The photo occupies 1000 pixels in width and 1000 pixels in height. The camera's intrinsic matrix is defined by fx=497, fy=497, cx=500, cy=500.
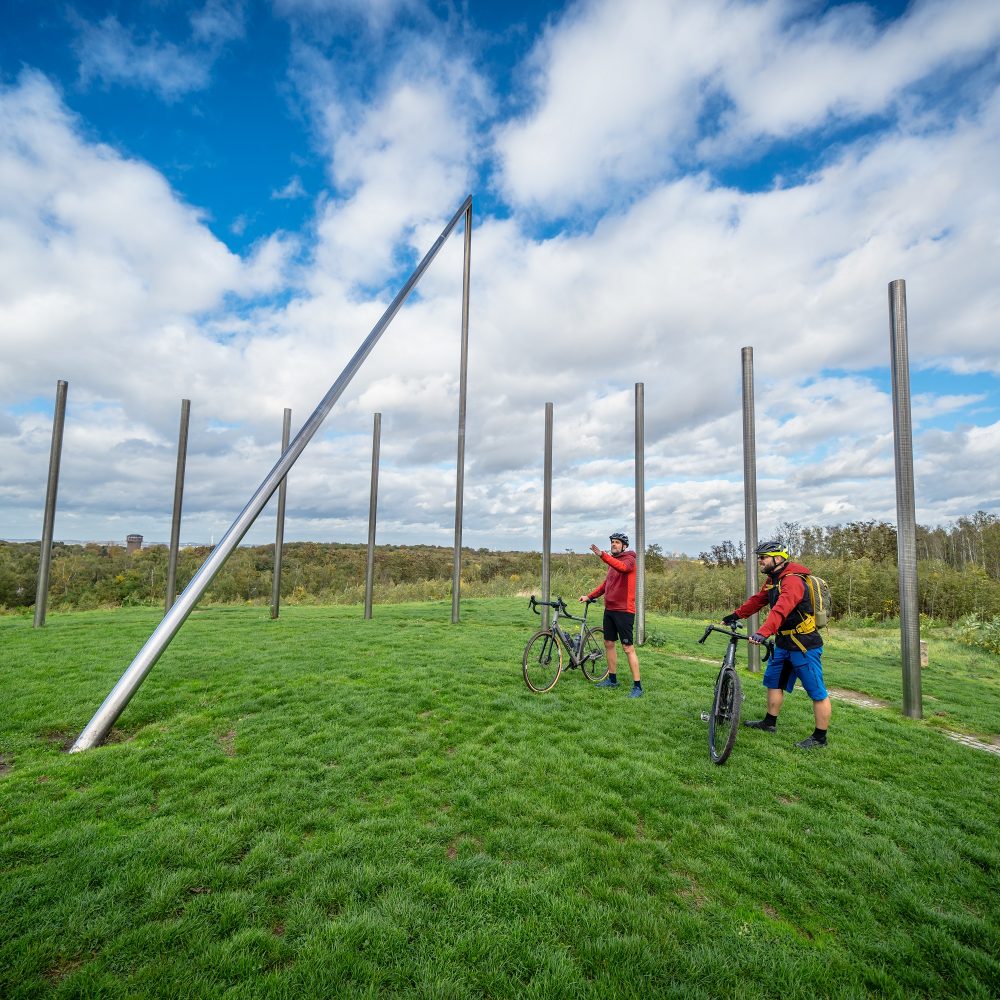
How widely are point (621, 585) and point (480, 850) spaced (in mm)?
4305

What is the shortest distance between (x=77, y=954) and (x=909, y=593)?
922 centimetres

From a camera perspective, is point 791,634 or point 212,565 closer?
point 791,634

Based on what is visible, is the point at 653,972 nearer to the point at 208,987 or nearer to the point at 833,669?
the point at 208,987

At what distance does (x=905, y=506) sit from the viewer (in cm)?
725

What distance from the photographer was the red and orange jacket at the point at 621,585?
6.93m

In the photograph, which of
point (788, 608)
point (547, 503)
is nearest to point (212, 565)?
point (788, 608)

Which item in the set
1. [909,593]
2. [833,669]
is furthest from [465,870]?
[833,669]

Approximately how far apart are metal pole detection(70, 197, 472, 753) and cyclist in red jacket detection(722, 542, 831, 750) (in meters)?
5.82

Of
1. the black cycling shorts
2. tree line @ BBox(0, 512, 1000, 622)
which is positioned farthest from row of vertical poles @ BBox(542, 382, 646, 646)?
tree line @ BBox(0, 512, 1000, 622)

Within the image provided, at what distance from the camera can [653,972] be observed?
2.40m

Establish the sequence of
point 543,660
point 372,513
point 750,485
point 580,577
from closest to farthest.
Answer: point 543,660, point 750,485, point 372,513, point 580,577

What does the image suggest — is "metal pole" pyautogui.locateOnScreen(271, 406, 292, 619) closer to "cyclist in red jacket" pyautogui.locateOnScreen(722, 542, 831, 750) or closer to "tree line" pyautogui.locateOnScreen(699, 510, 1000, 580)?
"cyclist in red jacket" pyautogui.locateOnScreen(722, 542, 831, 750)

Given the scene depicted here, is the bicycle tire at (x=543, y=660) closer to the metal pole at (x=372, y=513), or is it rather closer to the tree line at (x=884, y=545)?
the metal pole at (x=372, y=513)

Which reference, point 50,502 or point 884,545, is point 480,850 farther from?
point 884,545
